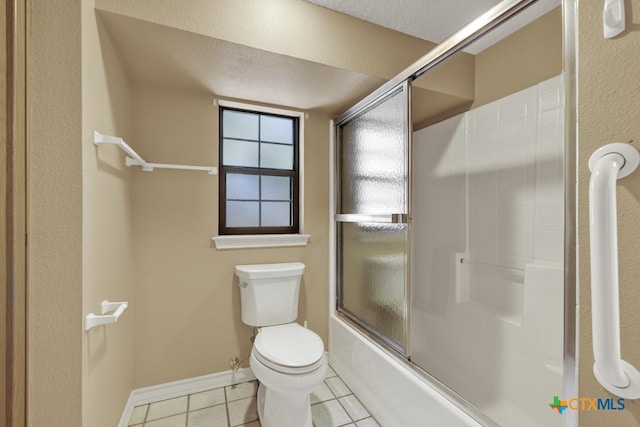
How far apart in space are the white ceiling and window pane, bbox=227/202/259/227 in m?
1.32

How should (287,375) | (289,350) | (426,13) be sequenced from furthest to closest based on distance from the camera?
(426,13), (289,350), (287,375)

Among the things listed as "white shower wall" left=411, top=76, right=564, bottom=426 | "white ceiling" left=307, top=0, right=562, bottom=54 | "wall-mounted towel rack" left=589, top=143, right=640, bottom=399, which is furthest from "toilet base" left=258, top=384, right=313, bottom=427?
"white ceiling" left=307, top=0, right=562, bottom=54

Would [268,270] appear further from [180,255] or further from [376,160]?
[376,160]

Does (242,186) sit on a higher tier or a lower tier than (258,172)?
lower

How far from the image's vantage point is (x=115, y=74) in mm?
1347

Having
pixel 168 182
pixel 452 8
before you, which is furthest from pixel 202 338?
pixel 452 8

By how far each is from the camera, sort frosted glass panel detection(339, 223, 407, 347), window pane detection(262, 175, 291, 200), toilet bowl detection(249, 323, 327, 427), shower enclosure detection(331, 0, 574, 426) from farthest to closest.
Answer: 1. window pane detection(262, 175, 291, 200)
2. frosted glass panel detection(339, 223, 407, 347)
3. shower enclosure detection(331, 0, 574, 426)
4. toilet bowl detection(249, 323, 327, 427)

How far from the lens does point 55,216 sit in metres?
0.96

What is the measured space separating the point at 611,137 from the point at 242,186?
6.16ft

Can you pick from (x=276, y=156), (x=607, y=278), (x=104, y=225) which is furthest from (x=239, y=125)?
(x=607, y=278)

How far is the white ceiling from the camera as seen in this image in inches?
57.9

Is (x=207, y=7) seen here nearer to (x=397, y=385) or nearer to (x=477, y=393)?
(x=397, y=385)

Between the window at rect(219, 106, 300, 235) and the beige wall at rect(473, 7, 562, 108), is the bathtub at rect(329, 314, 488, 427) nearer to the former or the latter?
the window at rect(219, 106, 300, 235)

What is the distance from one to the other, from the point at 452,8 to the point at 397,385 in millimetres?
2020
